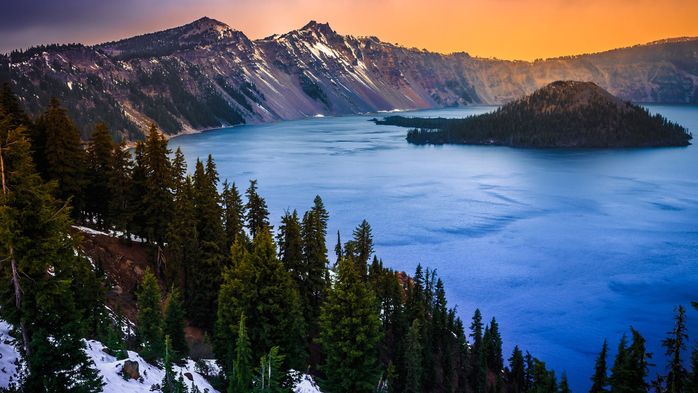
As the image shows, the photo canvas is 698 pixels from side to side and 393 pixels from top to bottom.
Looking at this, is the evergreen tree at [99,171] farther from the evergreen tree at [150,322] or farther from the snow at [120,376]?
the snow at [120,376]

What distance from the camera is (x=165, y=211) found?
41281 millimetres

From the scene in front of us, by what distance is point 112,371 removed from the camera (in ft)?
67.6

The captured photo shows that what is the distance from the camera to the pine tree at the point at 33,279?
52.2 feet

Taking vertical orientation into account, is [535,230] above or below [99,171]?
below

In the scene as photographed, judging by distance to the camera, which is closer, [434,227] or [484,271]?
[484,271]

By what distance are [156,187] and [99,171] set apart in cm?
892

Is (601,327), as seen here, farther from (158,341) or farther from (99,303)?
(99,303)

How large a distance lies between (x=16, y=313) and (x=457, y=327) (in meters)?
38.7

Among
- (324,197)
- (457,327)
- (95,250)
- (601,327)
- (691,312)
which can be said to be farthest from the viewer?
(324,197)

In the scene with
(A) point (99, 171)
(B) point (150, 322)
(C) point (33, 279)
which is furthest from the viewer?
(A) point (99, 171)

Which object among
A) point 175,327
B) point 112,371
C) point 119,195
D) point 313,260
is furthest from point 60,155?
point 112,371

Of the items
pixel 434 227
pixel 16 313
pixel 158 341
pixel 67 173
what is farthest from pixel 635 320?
pixel 67 173

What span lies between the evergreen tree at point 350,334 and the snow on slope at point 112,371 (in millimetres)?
3449

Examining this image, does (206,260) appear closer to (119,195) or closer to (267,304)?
(119,195)
